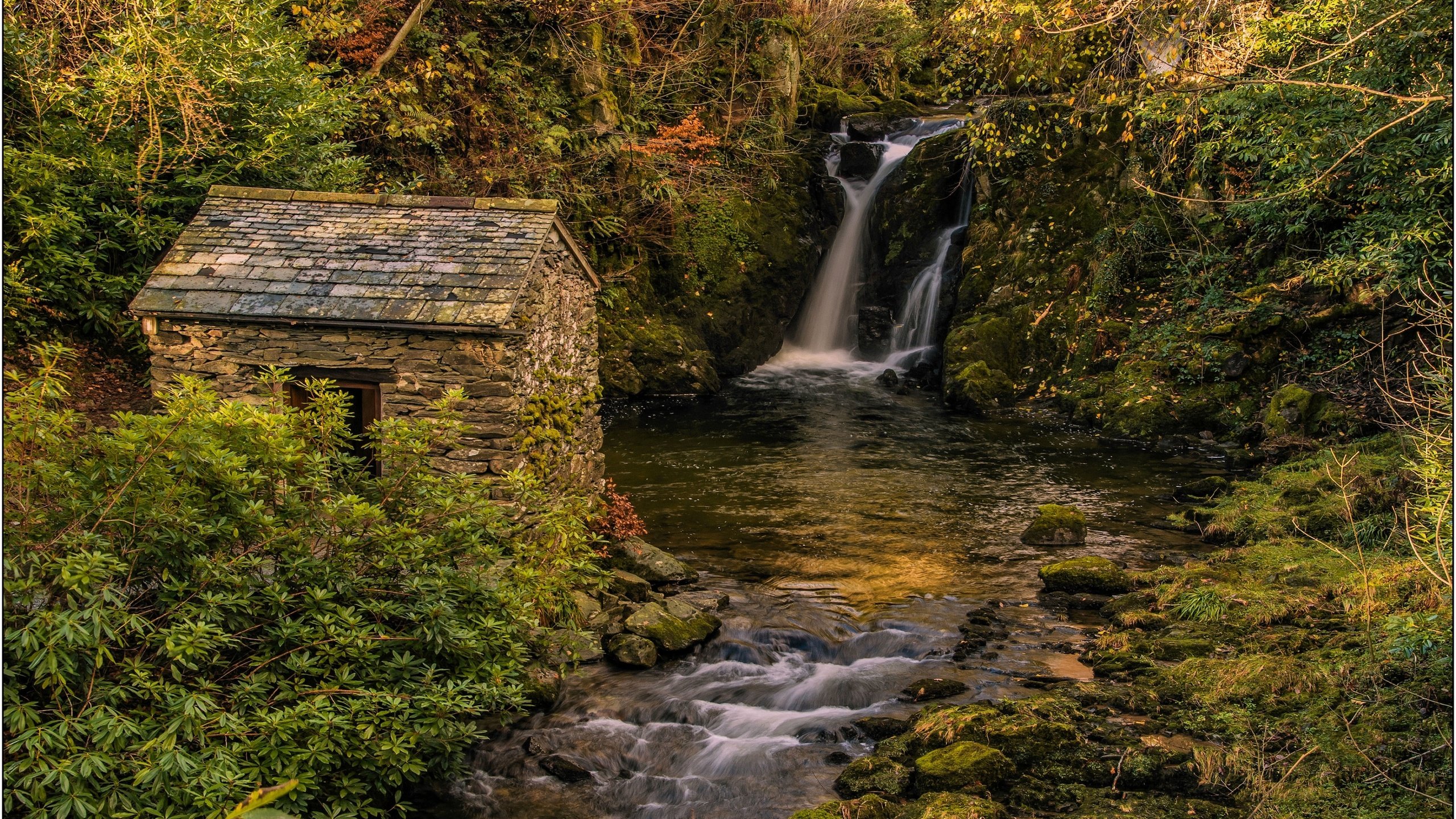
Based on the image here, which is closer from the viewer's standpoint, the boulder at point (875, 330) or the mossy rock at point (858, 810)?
the mossy rock at point (858, 810)

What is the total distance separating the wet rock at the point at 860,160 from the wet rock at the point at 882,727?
20.3 meters

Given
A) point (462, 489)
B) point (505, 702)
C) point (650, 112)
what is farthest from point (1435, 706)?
point (650, 112)

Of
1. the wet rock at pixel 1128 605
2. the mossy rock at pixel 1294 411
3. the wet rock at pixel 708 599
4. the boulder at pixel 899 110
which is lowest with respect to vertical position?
the wet rock at pixel 708 599

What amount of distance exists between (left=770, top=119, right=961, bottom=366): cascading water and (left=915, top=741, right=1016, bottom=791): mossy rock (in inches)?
716

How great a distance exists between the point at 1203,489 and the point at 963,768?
9.02 metres

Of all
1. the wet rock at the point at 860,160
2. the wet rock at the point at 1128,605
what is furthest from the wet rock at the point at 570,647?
the wet rock at the point at 860,160

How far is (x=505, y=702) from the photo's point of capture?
6625 millimetres

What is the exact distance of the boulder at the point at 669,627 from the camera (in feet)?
28.1

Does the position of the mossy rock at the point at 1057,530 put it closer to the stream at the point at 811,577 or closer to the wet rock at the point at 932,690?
the stream at the point at 811,577

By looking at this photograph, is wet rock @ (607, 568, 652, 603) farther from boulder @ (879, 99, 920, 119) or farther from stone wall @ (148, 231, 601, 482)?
boulder @ (879, 99, 920, 119)

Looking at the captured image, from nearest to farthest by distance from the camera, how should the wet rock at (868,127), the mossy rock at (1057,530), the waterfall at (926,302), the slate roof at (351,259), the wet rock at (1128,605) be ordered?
the slate roof at (351,259)
the wet rock at (1128,605)
the mossy rock at (1057,530)
the waterfall at (926,302)
the wet rock at (868,127)

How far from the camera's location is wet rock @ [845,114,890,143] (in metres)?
26.5

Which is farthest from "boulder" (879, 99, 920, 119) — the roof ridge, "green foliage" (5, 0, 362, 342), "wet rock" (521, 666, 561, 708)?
"wet rock" (521, 666, 561, 708)

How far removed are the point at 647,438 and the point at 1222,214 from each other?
12.1m
